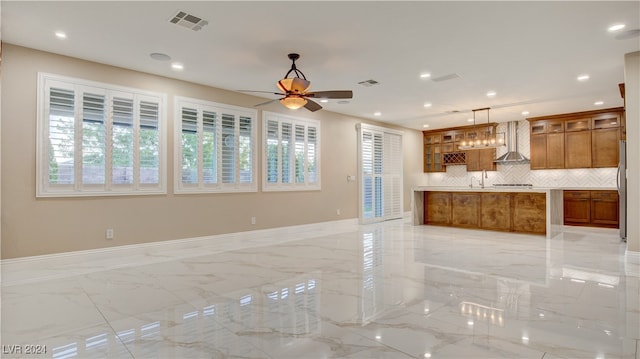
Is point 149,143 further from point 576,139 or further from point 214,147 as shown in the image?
point 576,139

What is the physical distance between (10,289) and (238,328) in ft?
8.98

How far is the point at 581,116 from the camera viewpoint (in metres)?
8.39

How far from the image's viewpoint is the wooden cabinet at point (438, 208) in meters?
7.95

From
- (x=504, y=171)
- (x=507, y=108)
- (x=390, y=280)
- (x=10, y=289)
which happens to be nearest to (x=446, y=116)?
(x=507, y=108)

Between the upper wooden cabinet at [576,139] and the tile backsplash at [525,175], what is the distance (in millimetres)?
315

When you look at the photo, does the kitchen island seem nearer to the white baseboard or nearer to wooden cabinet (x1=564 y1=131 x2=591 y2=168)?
wooden cabinet (x1=564 y1=131 x2=591 y2=168)

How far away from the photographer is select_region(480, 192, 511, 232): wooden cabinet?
7109mm

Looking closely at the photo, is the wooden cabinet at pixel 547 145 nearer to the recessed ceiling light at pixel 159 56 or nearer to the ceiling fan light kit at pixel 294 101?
the ceiling fan light kit at pixel 294 101

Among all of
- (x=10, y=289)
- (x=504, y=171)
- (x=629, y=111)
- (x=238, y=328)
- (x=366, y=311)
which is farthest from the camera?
(x=504, y=171)

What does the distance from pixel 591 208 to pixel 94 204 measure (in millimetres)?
9972

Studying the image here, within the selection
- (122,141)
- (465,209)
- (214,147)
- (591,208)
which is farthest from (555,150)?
(122,141)

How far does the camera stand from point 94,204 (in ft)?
16.1

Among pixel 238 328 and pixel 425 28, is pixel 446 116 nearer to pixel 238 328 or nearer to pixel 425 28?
pixel 425 28

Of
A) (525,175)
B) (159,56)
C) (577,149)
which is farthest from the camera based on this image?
(525,175)
